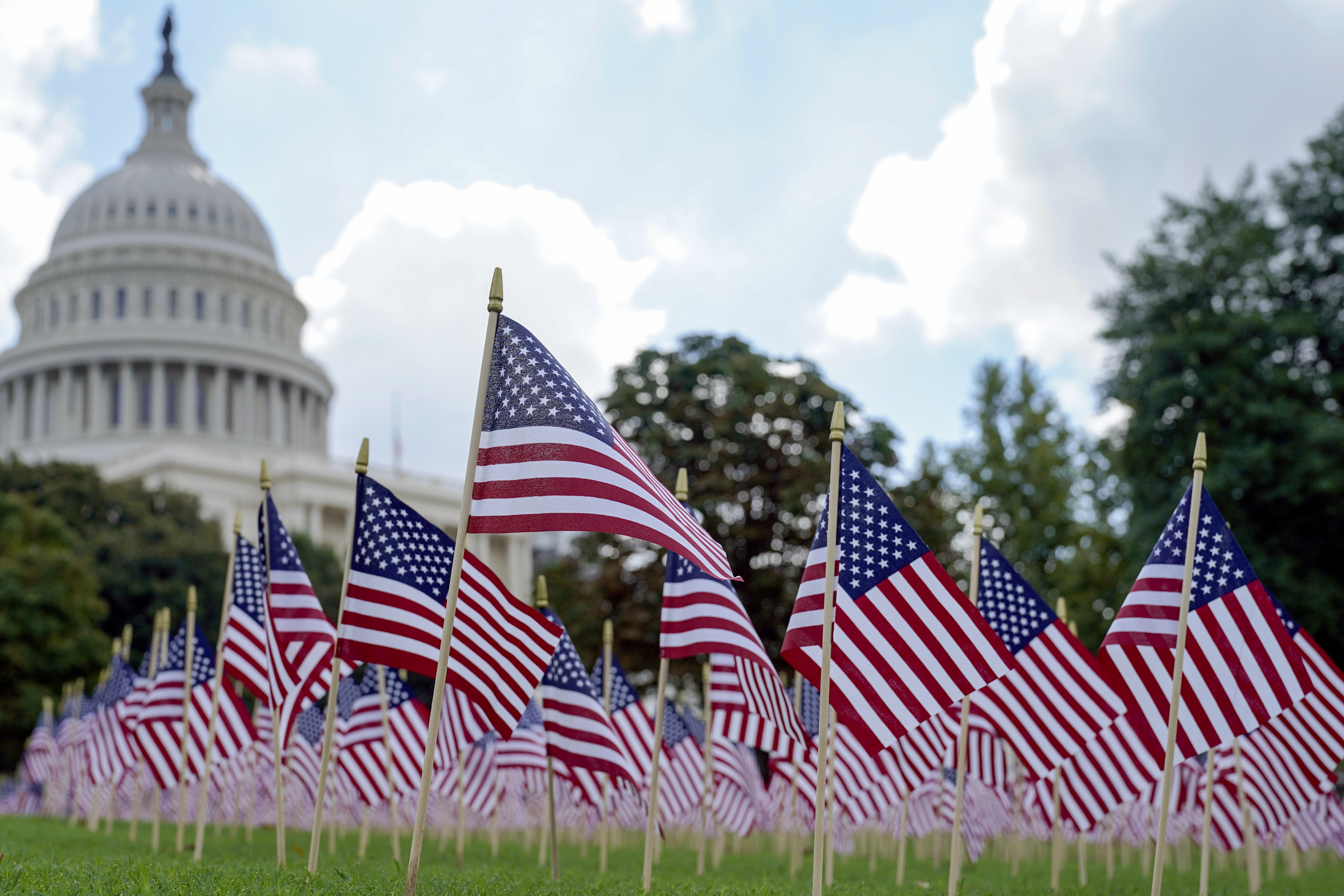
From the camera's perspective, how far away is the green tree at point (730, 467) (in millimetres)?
30422

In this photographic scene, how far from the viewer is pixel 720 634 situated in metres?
11.7

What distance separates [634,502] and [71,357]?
296 ft

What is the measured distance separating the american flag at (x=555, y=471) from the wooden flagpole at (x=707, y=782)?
23.5 feet

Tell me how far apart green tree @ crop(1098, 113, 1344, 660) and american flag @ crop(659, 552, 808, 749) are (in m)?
20.1

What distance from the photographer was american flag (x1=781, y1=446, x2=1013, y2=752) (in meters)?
9.49

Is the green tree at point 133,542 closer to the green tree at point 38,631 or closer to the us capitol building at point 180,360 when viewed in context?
the green tree at point 38,631

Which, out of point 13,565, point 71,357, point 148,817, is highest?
point 71,357

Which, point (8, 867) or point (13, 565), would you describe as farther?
point (13, 565)

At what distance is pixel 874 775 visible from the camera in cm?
1738

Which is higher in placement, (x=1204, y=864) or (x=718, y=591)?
(x=718, y=591)

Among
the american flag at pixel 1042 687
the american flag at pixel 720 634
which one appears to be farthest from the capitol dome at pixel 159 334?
the american flag at pixel 1042 687

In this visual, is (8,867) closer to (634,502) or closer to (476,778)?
(634,502)

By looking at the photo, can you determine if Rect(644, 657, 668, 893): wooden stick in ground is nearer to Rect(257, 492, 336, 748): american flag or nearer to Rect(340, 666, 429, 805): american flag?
Rect(257, 492, 336, 748): american flag

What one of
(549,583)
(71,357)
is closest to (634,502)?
(549,583)
